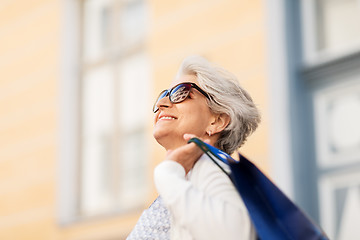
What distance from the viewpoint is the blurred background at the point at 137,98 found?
5.38m

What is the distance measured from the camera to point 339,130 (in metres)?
5.34

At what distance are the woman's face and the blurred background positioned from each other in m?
3.21

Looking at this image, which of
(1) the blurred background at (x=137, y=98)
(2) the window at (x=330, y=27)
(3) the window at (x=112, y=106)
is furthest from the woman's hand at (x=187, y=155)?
(3) the window at (x=112, y=106)

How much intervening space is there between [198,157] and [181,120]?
181 mm

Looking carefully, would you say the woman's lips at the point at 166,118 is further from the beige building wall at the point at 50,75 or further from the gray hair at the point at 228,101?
the beige building wall at the point at 50,75

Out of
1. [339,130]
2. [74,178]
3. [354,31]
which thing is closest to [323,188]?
[339,130]

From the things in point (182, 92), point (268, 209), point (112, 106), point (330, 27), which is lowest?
point (268, 209)

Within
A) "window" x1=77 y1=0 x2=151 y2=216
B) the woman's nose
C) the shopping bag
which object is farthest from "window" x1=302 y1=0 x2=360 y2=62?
Result: the shopping bag

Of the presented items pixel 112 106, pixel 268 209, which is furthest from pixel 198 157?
pixel 112 106

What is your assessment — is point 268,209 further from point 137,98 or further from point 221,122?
point 137,98

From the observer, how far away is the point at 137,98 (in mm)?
7328

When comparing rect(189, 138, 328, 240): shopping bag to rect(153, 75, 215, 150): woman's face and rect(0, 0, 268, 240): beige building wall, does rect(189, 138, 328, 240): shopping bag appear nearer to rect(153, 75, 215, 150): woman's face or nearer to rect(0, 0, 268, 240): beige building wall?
rect(153, 75, 215, 150): woman's face

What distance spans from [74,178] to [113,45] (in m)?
1.44

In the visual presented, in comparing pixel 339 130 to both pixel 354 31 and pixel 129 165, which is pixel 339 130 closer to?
pixel 354 31
